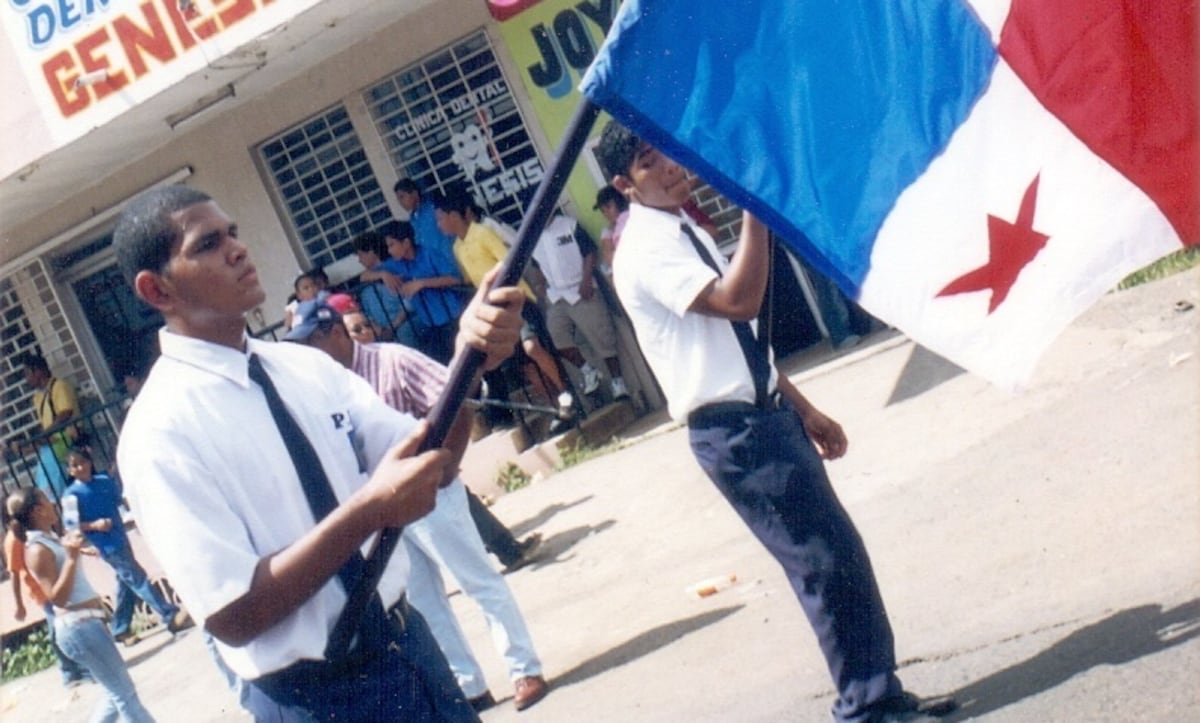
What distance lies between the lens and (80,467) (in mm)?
11344

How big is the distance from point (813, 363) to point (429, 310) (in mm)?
2860

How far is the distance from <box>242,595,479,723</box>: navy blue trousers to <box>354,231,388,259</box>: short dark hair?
8.89 metres

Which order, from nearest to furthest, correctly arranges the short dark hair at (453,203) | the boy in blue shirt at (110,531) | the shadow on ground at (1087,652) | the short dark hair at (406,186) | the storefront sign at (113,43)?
the shadow on ground at (1087,652) < the storefront sign at (113,43) < the short dark hair at (453,203) < the boy in blue shirt at (110,531) < the short dark hair at (406,186)

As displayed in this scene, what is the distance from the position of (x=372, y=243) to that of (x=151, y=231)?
352 inches

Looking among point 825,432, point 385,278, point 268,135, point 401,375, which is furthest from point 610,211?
point 825,432

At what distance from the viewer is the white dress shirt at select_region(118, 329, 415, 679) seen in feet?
9.25

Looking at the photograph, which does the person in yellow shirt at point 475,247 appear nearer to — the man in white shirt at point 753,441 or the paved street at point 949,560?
the paved street at point 949,560

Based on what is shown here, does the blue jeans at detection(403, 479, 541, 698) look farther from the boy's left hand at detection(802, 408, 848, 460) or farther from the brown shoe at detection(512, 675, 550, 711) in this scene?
the boy's left hand at detection(802, 408, 848, 460)

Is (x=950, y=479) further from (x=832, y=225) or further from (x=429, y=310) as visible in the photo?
(x=429, y=310)

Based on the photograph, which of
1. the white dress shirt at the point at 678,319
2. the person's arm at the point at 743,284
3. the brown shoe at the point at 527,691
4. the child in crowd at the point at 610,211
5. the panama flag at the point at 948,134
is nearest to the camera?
the panama flag at the point at 948,134

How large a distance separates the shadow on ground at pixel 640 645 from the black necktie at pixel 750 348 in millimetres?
2216

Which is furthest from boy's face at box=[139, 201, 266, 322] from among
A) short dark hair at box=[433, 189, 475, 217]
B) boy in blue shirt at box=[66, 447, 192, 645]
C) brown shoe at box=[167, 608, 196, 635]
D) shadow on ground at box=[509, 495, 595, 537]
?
brown shoe at box=[167, 608, 196, 635]

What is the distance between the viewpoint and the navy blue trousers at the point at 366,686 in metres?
3.04

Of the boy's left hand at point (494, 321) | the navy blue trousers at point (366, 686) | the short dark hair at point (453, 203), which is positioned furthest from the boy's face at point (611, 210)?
the boy's left hand at point (494, 321)
